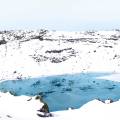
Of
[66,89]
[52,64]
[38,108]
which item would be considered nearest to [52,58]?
[52,64]

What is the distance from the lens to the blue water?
2059cm

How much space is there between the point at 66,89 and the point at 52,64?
905cm

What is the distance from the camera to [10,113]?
1289 cm

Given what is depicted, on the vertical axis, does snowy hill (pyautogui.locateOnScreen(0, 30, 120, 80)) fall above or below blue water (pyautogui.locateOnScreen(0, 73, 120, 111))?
below

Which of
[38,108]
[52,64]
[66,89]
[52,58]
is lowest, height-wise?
[52,58]

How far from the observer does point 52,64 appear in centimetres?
3191

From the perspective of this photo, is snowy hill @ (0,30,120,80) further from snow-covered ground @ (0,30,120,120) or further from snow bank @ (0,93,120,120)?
snow bank @ (0,93,120,120)

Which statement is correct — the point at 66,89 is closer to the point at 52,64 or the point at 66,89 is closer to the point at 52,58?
the point at 52,64

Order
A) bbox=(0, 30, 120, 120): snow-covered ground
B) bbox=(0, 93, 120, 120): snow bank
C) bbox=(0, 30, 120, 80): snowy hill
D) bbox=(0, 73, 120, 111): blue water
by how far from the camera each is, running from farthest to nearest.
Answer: bbox=(0, 30, 120, 80): snowy hill
bbox=(0, 73, 120, 111): blue water
bbox=(0, 30, 120, 120): snow-covered ground
bbox=(0, 93, 120, 120): snow bank

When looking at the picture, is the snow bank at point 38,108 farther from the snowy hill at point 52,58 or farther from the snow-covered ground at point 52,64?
the snowy hill at point 52,58

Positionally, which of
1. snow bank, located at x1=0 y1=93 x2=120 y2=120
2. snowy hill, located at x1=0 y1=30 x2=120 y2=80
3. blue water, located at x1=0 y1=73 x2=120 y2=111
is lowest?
snowy hill, located at x1=0 y1=30 x2=120 y2=80

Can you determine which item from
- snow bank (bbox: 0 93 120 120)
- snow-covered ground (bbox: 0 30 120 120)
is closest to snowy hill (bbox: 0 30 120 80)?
snow-covered ground (bbox: 0 30 120 120)

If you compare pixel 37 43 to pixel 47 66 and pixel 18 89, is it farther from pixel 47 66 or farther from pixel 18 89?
pixel 18 89

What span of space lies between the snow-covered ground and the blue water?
159 centimetres
